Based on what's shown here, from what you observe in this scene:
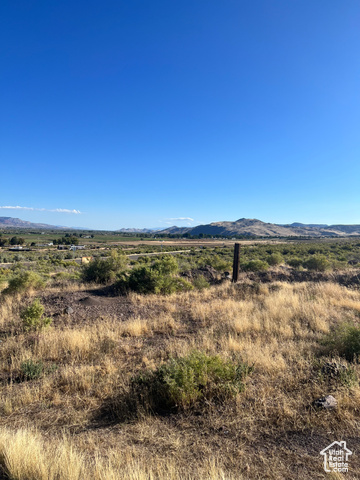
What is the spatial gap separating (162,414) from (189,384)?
53 centimetres

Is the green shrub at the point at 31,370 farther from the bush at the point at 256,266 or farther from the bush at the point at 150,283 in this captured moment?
the bush at the point at 256,266

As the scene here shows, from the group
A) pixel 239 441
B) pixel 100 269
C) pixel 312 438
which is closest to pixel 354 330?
pixel 312 438

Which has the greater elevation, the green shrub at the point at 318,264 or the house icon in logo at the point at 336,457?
the green shrub at the point at 318,264

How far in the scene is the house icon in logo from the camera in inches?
96.2

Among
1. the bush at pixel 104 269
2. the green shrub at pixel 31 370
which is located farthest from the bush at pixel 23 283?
the green shrub at pixel 31 370

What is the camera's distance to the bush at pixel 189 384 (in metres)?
3.52

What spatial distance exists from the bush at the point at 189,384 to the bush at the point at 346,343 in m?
2.25

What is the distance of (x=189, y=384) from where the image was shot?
3.55 meters

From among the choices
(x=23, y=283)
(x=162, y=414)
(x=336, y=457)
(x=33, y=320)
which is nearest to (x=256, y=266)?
(x=23, y=283)

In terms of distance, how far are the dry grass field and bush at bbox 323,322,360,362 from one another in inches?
8.0

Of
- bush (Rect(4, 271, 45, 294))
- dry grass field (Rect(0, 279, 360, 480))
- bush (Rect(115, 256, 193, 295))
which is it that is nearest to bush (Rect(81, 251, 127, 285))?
bush (Rect(115, 256, 193, 295))

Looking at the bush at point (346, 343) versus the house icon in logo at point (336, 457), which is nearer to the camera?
the house icon in logo at point (336, 457)

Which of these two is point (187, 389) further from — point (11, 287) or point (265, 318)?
point (11, 287)

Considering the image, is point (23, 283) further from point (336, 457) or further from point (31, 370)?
point (336, 457)
